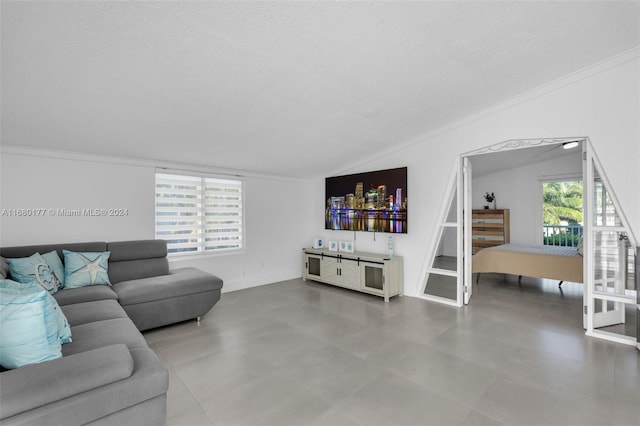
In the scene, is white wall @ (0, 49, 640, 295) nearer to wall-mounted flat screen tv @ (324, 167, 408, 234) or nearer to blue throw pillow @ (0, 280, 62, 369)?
wall-mounted flat screen tv @ (324, 167, 408, 234)

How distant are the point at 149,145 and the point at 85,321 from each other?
2.15 m

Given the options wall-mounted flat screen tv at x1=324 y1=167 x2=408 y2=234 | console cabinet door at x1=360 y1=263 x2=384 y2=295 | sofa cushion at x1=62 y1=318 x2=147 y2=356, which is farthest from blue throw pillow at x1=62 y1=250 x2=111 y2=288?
wall-mounted flat screen tv at x1=324 y1=167 x2=408 y2=234

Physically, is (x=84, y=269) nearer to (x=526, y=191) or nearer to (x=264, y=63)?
(x=264, y=63)

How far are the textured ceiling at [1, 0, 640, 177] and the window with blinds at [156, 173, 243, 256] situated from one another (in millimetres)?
747

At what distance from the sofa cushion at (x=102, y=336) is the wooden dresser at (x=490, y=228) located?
294 inches

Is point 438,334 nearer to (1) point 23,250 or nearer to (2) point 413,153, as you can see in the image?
(2) point 413,153

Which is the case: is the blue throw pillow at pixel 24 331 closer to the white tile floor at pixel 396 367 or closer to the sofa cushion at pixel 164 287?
the white tile floor at pixel 396 367

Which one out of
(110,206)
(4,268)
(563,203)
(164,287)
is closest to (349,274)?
(164,287)

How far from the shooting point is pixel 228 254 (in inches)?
195

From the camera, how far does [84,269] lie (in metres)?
3.28

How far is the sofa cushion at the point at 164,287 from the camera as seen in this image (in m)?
3.13

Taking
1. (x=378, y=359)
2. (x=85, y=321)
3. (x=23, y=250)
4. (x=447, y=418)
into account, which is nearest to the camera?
(x=447, y=418)

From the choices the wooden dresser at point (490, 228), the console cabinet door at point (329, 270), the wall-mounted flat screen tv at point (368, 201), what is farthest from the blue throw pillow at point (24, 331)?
the wooden dresser at point (490, 228)

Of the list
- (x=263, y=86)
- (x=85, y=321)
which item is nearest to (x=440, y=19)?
(x=263, y=86)
